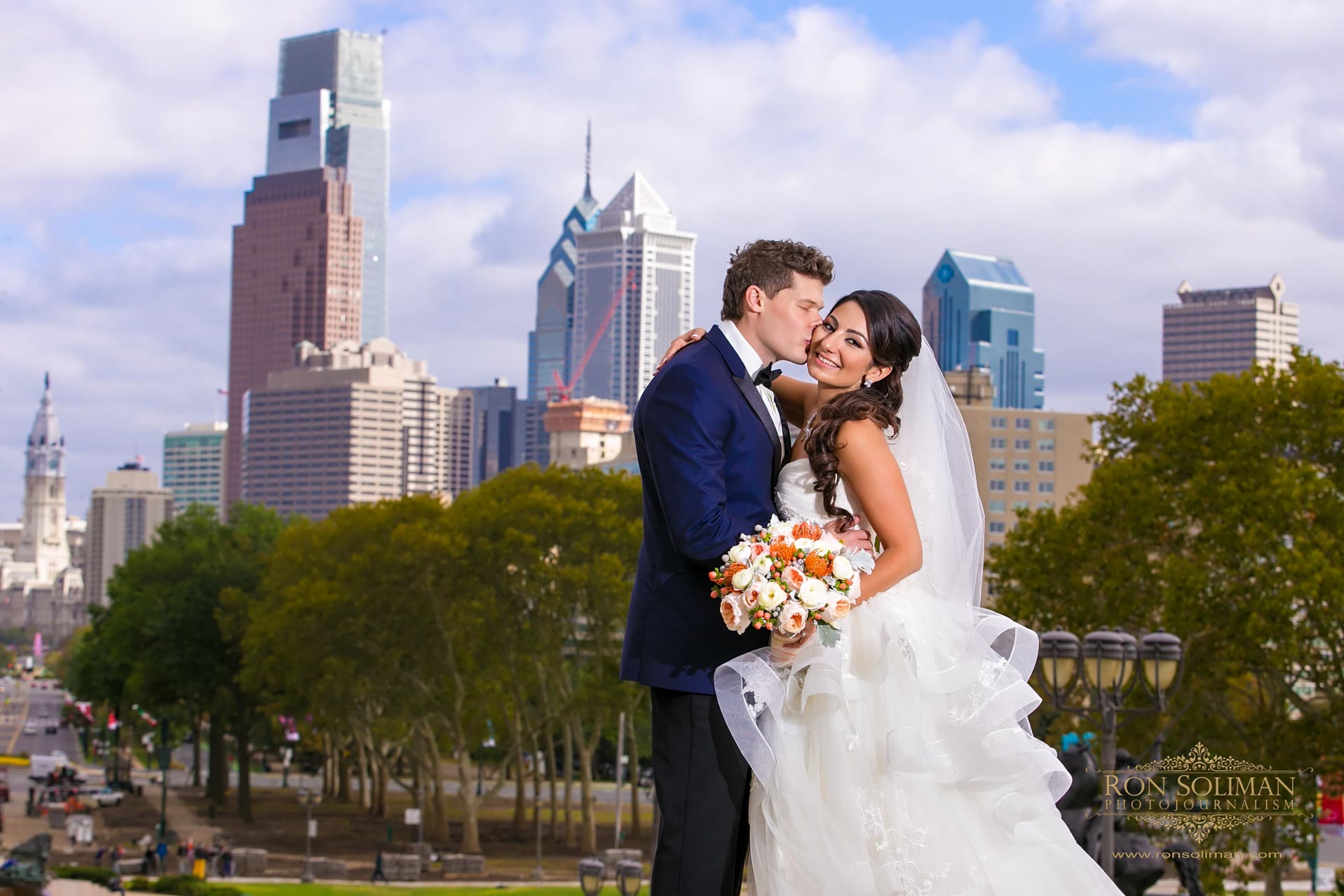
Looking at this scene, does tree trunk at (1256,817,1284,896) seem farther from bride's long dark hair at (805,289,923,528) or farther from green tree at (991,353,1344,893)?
bride's long dark hair at (805,289,923,528)

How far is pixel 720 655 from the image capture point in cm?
550

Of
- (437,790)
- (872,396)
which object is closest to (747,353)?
(872,396)

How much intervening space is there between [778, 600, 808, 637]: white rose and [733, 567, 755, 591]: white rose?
0.15 meters

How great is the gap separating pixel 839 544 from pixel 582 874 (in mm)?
20162

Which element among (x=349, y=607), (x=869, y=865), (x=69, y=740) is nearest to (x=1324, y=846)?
(x=349, y=607)

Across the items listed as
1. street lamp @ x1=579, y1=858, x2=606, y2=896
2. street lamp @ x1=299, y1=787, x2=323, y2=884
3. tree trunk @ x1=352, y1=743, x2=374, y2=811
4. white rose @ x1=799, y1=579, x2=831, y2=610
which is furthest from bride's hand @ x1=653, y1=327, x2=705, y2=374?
tree trunk @ x1=352, y1=743, x2=374, y2=811

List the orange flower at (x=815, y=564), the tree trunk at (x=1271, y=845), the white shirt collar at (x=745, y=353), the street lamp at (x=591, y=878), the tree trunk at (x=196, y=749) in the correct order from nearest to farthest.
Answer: the orange flower at (x=815, y=564) → the white shirt collar at (x=745, y=353) → the tree trunk at (x=1271, y=845) → the street lamp at (x=591, y=878) → the tree trunk at (x=196, y=749)

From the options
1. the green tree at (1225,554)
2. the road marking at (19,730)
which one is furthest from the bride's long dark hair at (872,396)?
the road marking at (19,730)

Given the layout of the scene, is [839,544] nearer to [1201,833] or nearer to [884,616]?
[884,616]

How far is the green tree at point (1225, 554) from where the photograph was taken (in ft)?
78.6

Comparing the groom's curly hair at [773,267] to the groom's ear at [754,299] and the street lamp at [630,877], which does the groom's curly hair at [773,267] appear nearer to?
the groom's ear at [754,299]

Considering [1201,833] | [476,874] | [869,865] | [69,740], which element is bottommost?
[69,740]

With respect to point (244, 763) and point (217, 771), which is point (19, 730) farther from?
point (244, 763)

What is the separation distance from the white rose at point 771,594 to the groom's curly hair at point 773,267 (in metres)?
1.15
